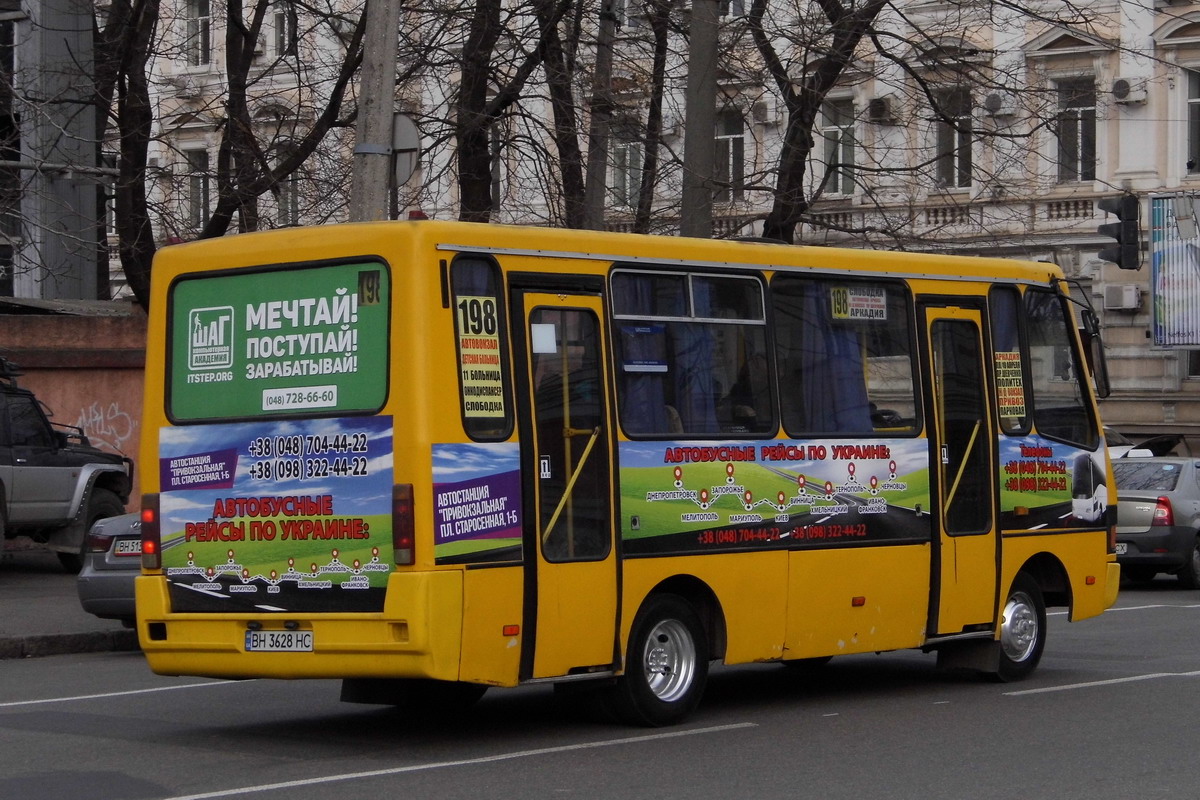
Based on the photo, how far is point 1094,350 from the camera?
43.9 ft

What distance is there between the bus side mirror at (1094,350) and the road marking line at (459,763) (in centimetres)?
434

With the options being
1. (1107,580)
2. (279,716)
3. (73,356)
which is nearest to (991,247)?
(73,356)

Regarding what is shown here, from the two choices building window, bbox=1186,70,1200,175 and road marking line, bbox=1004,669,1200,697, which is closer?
road marking line, bbox=1004,669,1200,697

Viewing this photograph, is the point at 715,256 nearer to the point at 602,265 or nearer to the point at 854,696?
the point at 602,265

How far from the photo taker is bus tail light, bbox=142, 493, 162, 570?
9.93m

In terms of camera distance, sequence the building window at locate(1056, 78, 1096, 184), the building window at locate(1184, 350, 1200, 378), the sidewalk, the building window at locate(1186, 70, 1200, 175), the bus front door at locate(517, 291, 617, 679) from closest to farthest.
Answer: the bus front door at locate(517, 291, 617, 679)
the sidewalk
the building window at locate(1056, 78, 1096, 184)
the building window at locate(1186, 70, 1200, 175)
the building window at locate(1184, 350, 1200, 378)

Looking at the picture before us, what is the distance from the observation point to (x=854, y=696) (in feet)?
39.2

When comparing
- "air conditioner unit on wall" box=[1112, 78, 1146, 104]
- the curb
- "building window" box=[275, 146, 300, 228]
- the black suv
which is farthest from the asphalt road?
"air conditioner unit on wall" box=[1112, 78, 1146, 104]

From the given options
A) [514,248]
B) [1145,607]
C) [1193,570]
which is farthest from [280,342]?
[1193,570]

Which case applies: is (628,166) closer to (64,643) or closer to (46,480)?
(46,480)

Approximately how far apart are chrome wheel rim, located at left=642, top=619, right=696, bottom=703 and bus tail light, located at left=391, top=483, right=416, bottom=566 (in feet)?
6.06

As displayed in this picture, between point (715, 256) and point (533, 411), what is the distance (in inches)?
72.4

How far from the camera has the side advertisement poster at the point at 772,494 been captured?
10.1m

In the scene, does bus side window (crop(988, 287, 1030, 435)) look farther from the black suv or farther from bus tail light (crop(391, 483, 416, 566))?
the black suv
